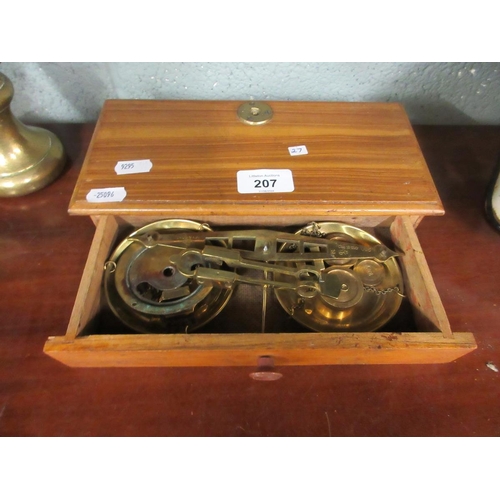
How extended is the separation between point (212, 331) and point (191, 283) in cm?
8

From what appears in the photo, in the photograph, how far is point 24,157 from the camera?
77 centimetres

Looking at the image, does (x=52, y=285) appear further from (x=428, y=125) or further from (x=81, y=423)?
(x=428, y=125)

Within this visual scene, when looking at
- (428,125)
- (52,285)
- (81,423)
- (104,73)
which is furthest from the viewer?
(428,125)

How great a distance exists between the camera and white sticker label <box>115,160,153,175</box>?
678 mm

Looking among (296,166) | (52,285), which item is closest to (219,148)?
(296,166)

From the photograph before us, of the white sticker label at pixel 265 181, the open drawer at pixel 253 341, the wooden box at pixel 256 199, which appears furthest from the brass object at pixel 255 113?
the open drawer at pixel 253 341

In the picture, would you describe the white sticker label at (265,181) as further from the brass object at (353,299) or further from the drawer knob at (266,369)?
the drawer knob at (266,369)

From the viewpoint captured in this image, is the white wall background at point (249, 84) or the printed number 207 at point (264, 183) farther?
the white wall background at point (249, 84)

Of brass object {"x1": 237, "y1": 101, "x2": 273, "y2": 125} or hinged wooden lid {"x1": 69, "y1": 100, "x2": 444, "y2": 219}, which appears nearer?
hinged wooden lid {"x1": 69, "y1": 100, "x2": 444, "y2": 219}

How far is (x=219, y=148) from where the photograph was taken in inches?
28.2

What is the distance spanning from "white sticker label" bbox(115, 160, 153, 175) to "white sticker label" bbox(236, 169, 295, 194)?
159 mm

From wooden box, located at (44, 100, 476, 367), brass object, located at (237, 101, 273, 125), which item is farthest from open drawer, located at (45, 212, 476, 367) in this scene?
brass object, located at (237, 101, 273, 125)

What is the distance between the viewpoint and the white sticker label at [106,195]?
643 mm

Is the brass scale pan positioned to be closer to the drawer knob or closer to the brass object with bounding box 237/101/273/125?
the drawer knob
